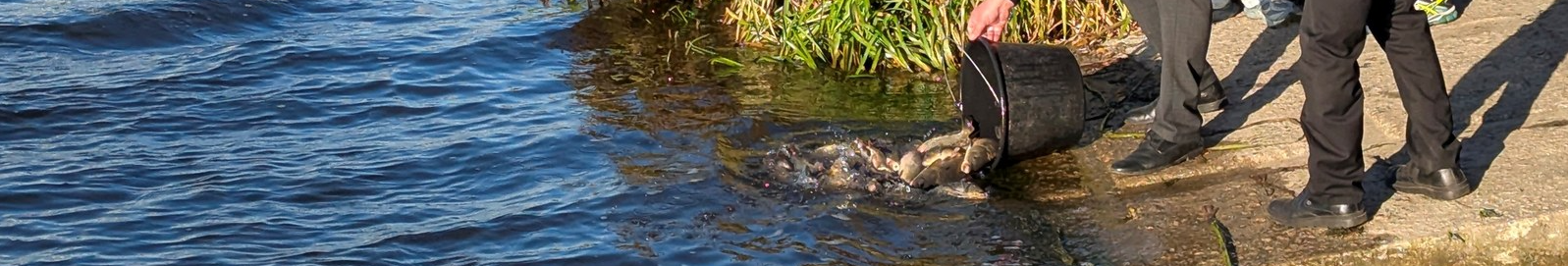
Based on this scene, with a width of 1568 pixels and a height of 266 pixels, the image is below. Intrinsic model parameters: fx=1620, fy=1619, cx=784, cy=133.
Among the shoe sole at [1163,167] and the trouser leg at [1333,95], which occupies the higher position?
the trouser leg at [1333,95]

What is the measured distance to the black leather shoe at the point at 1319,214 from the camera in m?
4.59

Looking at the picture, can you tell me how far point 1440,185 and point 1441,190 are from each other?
0.02m

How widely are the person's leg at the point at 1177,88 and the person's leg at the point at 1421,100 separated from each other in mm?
761

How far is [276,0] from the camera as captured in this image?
451 inches

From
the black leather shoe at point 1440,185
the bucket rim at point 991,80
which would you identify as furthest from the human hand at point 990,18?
the black leather shoe at point 1440,185

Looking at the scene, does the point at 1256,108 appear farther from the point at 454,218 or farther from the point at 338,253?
the point at 338,253

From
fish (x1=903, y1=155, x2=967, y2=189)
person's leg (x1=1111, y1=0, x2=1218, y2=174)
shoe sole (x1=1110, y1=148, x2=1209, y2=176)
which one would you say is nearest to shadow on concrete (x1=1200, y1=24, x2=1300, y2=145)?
shoe sole (x1=1110, y1=148, x2=1209, y2=176)

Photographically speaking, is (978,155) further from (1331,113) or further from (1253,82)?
(1331,113)

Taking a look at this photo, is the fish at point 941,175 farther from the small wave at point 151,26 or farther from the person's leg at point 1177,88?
the small wave at point 151,26

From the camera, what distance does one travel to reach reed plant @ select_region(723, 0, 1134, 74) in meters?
7.84

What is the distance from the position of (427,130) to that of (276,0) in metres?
4.43

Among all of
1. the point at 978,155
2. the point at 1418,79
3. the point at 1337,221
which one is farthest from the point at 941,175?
the point at 1418,79

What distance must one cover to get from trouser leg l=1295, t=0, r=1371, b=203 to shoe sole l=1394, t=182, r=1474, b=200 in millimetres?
280

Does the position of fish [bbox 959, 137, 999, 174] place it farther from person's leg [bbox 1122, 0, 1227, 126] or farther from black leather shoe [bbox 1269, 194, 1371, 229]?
black leather shoe [bbox 1269, 194, 1371, 229]
